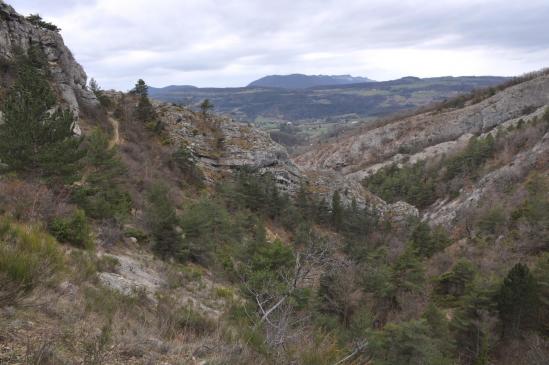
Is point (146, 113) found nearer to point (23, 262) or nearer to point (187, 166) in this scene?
point (187, 166)

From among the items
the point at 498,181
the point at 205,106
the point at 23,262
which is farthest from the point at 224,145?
the point at 23,262

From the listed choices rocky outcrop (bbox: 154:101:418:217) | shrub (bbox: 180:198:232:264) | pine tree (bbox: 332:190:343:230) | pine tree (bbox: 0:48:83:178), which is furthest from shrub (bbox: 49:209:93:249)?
pine tree (bbox: 332:190:343:230)

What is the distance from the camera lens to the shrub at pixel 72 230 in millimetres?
9719

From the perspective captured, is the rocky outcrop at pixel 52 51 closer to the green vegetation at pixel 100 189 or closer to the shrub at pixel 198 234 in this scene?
the green vegetation at pixel 100 189

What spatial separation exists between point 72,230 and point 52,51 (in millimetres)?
34186

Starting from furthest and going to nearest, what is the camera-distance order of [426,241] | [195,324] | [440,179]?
1. [440,179]
2. [426,241]
3. [195,324]

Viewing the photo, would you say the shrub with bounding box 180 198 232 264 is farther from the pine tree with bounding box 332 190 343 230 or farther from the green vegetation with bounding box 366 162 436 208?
the green vegetation with bounding box 366 162 436 208

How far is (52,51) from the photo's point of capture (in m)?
37.1

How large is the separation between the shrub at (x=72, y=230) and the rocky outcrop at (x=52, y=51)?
25194 mm

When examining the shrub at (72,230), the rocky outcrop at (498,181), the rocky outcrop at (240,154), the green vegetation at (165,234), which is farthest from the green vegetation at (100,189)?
the rocky outcrop at (498,181)

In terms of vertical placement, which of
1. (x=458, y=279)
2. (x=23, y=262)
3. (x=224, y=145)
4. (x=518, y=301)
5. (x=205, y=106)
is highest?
(x=205, y=106)

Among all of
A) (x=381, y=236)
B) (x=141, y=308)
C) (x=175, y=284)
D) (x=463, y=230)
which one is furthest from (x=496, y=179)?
(x=141, y=308)

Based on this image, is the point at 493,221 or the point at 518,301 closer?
the point at 518,301

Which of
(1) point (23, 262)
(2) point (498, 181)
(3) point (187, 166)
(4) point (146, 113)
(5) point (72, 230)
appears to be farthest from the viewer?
(2) point (498, 181)
